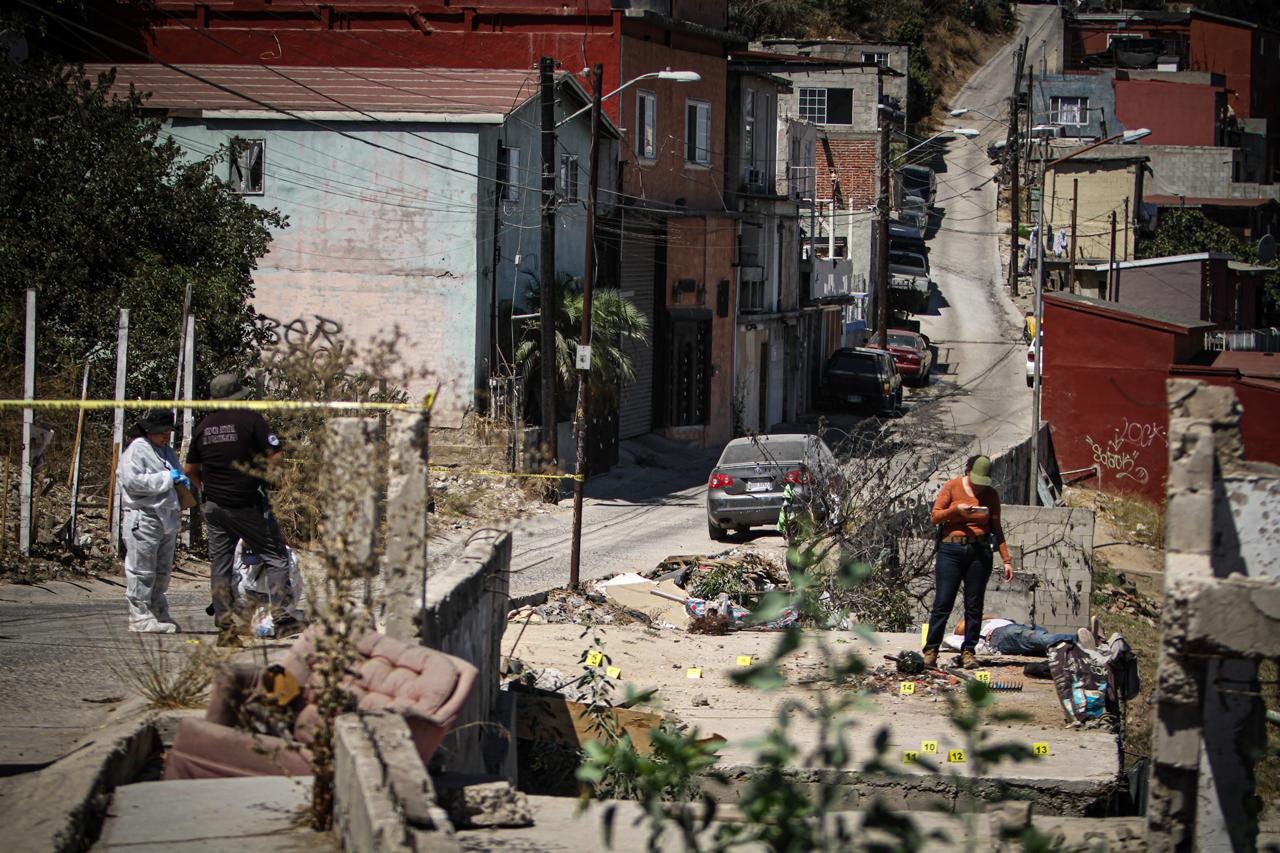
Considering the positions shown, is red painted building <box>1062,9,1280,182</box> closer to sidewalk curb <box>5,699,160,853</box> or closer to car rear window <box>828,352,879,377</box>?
car rear window <box>828,352,879,377</box>

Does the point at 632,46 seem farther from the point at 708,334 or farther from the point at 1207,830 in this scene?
the point at 1207,830

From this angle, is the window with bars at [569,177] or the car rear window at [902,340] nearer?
the window with bars at [569,177]

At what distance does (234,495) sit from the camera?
9.05 metres

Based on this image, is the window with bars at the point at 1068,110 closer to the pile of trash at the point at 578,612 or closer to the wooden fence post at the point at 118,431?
the pile of trash at the point at 578,612

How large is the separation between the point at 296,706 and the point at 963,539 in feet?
19.5

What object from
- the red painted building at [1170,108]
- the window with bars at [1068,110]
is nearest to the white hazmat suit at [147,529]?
the window with bars at [1068,110]

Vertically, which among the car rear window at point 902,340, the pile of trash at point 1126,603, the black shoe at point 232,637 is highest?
the car rear window at point 902,340

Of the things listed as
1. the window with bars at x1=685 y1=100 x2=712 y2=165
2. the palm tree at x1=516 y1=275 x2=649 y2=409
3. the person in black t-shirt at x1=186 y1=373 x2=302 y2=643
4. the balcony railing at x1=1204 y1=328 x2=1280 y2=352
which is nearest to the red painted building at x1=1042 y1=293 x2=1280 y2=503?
the palm tree at x1=516 y1=275 x2=649 y2=409

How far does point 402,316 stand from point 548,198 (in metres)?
3.77

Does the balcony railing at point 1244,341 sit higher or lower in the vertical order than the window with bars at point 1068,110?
lower

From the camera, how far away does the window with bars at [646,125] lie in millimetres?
32094

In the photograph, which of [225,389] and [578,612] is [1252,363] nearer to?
[578,612]

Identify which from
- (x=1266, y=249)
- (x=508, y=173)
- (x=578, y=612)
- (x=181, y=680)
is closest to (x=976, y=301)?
(x=1266, y=249)

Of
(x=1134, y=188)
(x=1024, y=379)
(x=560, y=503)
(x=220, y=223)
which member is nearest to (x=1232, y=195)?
(x=1134, y=188)
